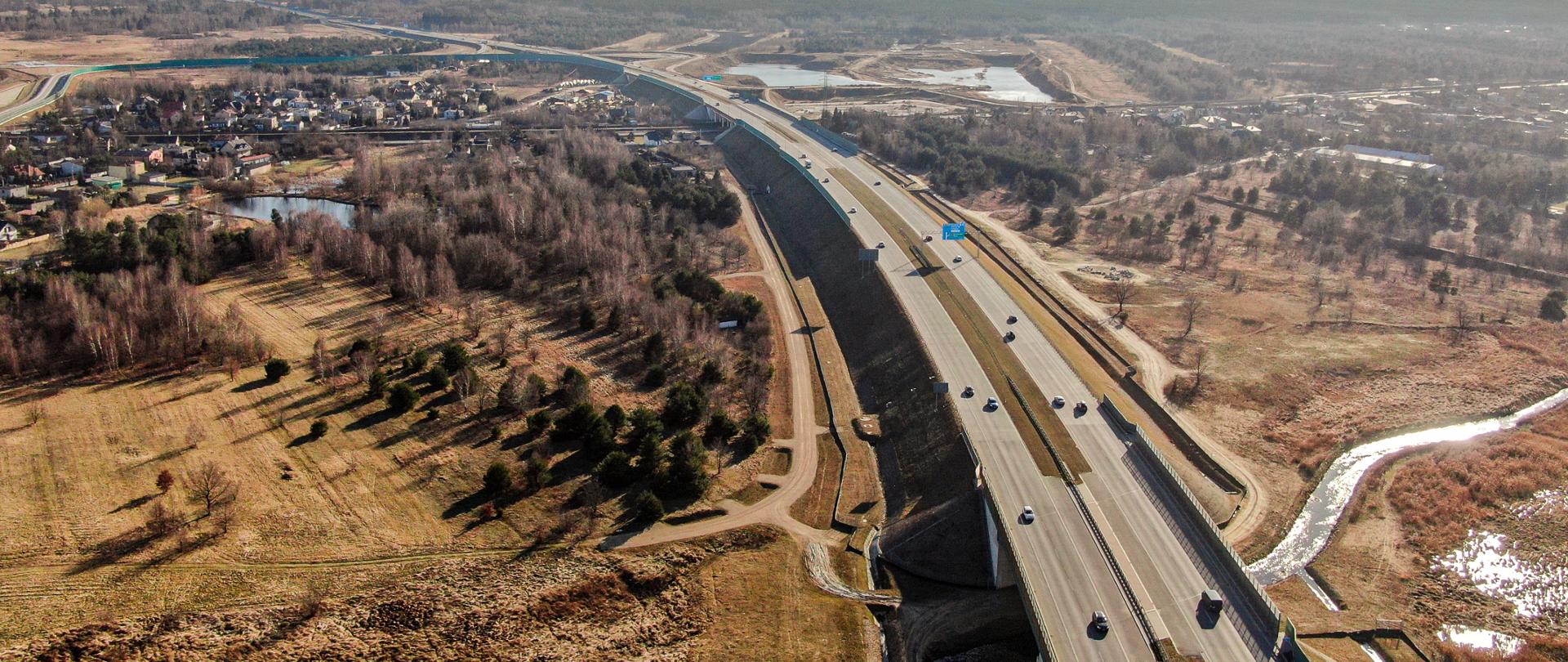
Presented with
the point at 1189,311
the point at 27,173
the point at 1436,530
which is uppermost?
the point at 27,173

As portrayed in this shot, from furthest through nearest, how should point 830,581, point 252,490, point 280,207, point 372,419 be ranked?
1. point 280,207
2. point 372,419
3. point 252,490
4. point 830,581

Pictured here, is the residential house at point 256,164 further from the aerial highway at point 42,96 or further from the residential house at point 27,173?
the aerial highway at point 42,96

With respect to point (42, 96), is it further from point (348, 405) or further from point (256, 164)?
point (348, 405)

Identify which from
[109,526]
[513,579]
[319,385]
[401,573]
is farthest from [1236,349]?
[109,526]

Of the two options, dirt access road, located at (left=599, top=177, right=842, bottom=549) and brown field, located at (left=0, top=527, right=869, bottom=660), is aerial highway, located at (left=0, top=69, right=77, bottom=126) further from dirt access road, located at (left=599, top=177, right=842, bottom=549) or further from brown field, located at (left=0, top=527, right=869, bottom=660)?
A: brown field, located at (left=0, top=527, right=869, bottom=660)

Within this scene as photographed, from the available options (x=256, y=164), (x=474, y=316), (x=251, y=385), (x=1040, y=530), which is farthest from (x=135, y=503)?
(x=256, y=164)

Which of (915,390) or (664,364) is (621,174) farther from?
(915,390)
